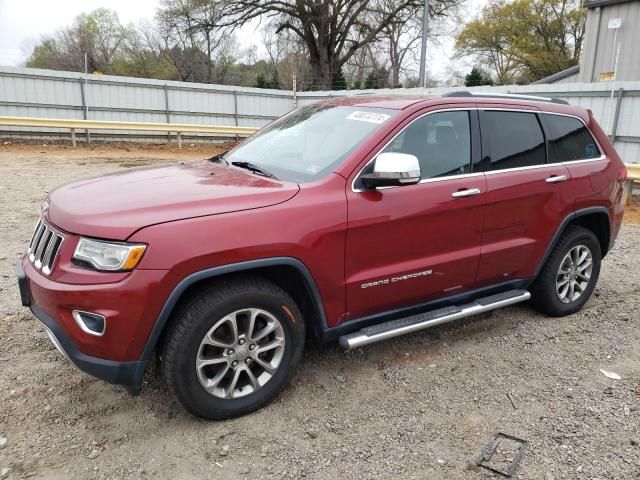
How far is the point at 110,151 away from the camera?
16.4m

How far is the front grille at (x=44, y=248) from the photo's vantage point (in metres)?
2.67

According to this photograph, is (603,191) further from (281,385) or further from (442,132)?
(281,385)

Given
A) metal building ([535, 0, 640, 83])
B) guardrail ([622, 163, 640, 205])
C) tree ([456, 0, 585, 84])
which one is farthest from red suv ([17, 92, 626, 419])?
tree ([456, 0, 585, 84])

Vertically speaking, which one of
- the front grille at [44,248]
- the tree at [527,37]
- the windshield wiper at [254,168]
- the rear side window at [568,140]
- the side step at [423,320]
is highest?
the tree at [527,37]

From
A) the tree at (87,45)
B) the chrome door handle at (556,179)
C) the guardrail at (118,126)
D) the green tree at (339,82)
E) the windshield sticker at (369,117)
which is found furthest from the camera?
the tree at (87,45)

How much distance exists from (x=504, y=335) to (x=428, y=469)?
180 centimetres

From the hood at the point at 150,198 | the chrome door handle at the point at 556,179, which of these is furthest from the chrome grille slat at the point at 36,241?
the chrome door handle at the point at 556,179

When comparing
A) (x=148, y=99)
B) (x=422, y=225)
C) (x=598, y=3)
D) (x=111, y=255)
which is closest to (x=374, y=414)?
(x=422, y=225)

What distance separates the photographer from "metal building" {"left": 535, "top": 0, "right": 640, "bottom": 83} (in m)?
16.1

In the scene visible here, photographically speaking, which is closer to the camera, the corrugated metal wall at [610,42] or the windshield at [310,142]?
the windshield at [310,142]

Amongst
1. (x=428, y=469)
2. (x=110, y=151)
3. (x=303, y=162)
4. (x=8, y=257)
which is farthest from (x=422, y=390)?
(x=110, y=151)

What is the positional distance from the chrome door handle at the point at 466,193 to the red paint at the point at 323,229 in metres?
0.03

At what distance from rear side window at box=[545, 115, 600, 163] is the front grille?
3.56 metres

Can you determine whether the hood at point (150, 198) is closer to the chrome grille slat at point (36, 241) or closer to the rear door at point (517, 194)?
the chrome grille slat at point (36, 241)
